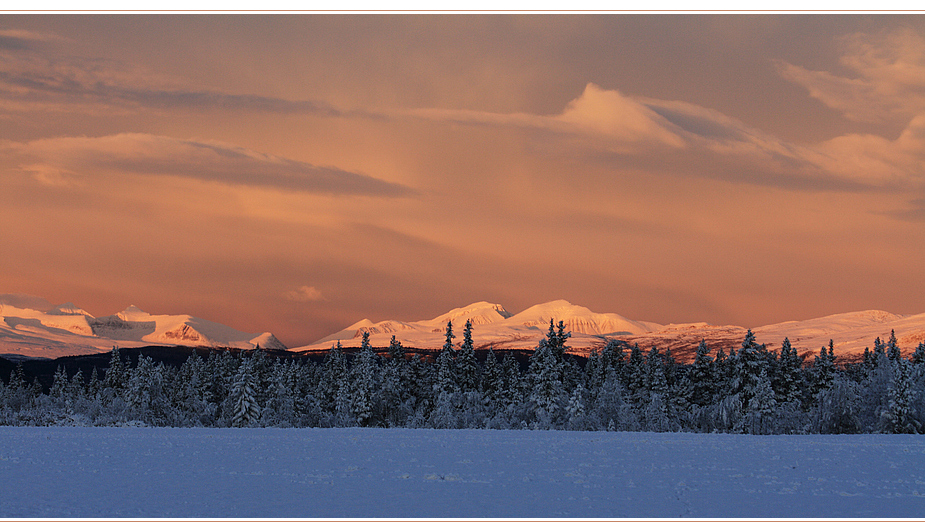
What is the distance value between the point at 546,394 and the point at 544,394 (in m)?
0.15

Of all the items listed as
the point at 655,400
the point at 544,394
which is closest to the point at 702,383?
the point at 655,400

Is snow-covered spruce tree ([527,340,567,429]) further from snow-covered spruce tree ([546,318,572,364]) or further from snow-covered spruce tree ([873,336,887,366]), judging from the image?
snow-covered spruce tree ([873,336,887,366])

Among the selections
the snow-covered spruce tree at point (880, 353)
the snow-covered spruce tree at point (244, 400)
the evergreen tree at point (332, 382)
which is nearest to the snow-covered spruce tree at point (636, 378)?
the snow-covered spruce tree at point (880, 353)

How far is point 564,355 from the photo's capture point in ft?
223

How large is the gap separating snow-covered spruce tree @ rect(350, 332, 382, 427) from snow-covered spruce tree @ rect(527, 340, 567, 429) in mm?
12837

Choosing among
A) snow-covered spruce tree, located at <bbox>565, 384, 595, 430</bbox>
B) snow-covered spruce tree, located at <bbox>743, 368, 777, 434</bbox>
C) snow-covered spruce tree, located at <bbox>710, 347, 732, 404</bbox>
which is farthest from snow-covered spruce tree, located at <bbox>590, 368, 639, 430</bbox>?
snow-covered spruce tree, located at <bbox>710, 347, 732, 404</bbox>

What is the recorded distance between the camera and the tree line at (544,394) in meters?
44.5

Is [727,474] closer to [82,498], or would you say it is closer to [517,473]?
[517,473]

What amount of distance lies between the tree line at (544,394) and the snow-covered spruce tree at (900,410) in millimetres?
57

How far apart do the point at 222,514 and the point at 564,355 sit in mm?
56279

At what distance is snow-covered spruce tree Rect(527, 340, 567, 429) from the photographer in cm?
5456

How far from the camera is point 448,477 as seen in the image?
17.5m

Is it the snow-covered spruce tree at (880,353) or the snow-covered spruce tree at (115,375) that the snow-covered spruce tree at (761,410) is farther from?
the snow-covered spruce tree at (115,375)
